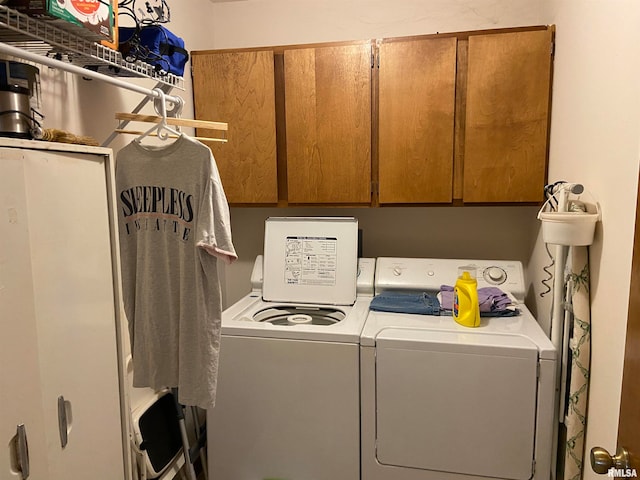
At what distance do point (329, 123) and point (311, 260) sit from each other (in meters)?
0.70

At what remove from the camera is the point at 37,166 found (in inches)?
38.0

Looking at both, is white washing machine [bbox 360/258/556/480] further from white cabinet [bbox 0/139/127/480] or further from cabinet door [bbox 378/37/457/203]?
white cabinet [bbox 0/139/127/480]

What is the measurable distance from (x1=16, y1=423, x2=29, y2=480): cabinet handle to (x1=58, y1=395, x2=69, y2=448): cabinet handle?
0.35 ft

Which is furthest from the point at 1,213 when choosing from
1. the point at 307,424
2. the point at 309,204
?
the point at 309,204

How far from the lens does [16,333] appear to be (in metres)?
0.90

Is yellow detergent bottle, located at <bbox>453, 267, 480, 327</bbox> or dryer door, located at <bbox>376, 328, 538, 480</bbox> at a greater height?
yellow detergent bottle, located at <bbox>453, 267, 480, 327</bbox>

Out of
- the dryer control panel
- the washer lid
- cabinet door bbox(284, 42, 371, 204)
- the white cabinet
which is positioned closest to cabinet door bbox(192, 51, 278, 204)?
cabinet door bbox(284, 42, 371, 204)

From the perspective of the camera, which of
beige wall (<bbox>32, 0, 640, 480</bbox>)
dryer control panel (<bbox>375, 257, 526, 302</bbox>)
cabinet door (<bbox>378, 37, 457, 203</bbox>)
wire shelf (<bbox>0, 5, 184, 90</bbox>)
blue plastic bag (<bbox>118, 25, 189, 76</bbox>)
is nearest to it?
wire shelf (<bbox>0, 5, 184, 90</bbox>)

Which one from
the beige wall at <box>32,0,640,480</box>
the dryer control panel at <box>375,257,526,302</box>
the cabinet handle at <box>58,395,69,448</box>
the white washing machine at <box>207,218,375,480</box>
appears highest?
the beige wall at <box>32,0,640,480</box>

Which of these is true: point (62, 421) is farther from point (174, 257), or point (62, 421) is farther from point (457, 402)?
point (457, 402)

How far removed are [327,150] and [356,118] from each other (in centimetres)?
21

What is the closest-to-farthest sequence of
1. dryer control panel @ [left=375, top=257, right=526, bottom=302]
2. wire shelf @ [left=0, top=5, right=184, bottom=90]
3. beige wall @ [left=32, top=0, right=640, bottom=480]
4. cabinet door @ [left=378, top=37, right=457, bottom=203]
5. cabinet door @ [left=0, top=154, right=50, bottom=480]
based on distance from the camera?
cabinet door @ [left=0, top=154, right=50, bottom=480]
wire shelf @ [left=0, top=5, right=184, bottom=90]
beige wall @ [left=32, top=0, right=640, bottom=480]
cabinet door @ [left=378, top=37, right=457, bottom=203]
dryer control panel @ [left=375, top=257, right=526, bottom=302]

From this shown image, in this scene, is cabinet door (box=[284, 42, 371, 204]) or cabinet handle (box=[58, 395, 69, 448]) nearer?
cabinet handle (box=[58, 395, 69, 448])

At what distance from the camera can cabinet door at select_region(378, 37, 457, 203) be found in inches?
82.2
